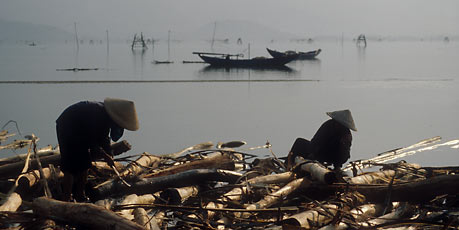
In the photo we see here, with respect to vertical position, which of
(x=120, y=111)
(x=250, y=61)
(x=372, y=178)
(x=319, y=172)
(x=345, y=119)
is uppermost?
(x=120, y=111)

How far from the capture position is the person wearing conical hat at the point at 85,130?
5.39 metres

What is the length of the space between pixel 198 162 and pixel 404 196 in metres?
2.52

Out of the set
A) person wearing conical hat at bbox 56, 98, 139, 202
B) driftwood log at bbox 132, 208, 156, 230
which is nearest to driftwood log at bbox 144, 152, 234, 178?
person wearing conical hat at bbox 56, 98, 139, 202

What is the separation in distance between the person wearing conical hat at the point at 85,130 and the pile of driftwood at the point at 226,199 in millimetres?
242

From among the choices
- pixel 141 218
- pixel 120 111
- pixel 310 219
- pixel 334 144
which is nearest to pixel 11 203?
pixel 141 218

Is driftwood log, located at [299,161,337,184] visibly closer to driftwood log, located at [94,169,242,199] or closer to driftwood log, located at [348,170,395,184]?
driftwood log, located at [348,170,395,184]

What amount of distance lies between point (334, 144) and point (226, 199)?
7.16 feet

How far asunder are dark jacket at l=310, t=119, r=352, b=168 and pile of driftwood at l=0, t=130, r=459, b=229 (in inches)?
22.0

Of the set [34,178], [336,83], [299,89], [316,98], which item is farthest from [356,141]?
[336,83]

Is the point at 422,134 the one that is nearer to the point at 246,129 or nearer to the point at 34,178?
the point at 246,129

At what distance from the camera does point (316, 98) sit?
70.6 feet

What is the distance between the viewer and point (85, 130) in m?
5.42

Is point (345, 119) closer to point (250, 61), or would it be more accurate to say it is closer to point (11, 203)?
point (11, 203)

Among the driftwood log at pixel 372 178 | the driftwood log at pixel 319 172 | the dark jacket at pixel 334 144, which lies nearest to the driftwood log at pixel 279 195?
the driftwood log at pixel 319 172
